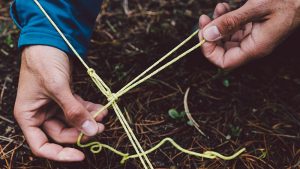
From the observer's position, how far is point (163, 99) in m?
1.87

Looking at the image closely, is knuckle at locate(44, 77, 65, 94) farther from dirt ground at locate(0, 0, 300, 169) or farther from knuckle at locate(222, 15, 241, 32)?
knuckle at locate(222, 15, 241, 32)

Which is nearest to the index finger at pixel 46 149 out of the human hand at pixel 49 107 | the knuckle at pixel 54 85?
the human hand at pixel 49 107

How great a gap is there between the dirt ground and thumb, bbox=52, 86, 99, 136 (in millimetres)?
280

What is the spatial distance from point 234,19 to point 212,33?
0.12 meters

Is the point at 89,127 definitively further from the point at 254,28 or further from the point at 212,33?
the point at 254,28

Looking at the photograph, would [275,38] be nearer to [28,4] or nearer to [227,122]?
[227,122]

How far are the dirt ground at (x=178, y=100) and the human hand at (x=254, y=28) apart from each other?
0.28m

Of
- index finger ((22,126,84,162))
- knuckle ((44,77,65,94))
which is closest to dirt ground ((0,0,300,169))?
index finger ((22,126,84,162))

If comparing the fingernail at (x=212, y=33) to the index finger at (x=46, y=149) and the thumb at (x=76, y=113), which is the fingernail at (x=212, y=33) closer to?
the thumb at (x=76, y=113)

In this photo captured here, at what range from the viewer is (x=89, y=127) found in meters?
1.39

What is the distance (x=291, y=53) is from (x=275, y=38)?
542 mm

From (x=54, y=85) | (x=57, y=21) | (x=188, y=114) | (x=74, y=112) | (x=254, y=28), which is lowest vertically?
(x=188, y=114)

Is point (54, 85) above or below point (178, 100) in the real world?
above

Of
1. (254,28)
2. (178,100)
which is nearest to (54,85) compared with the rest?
(178,100)
